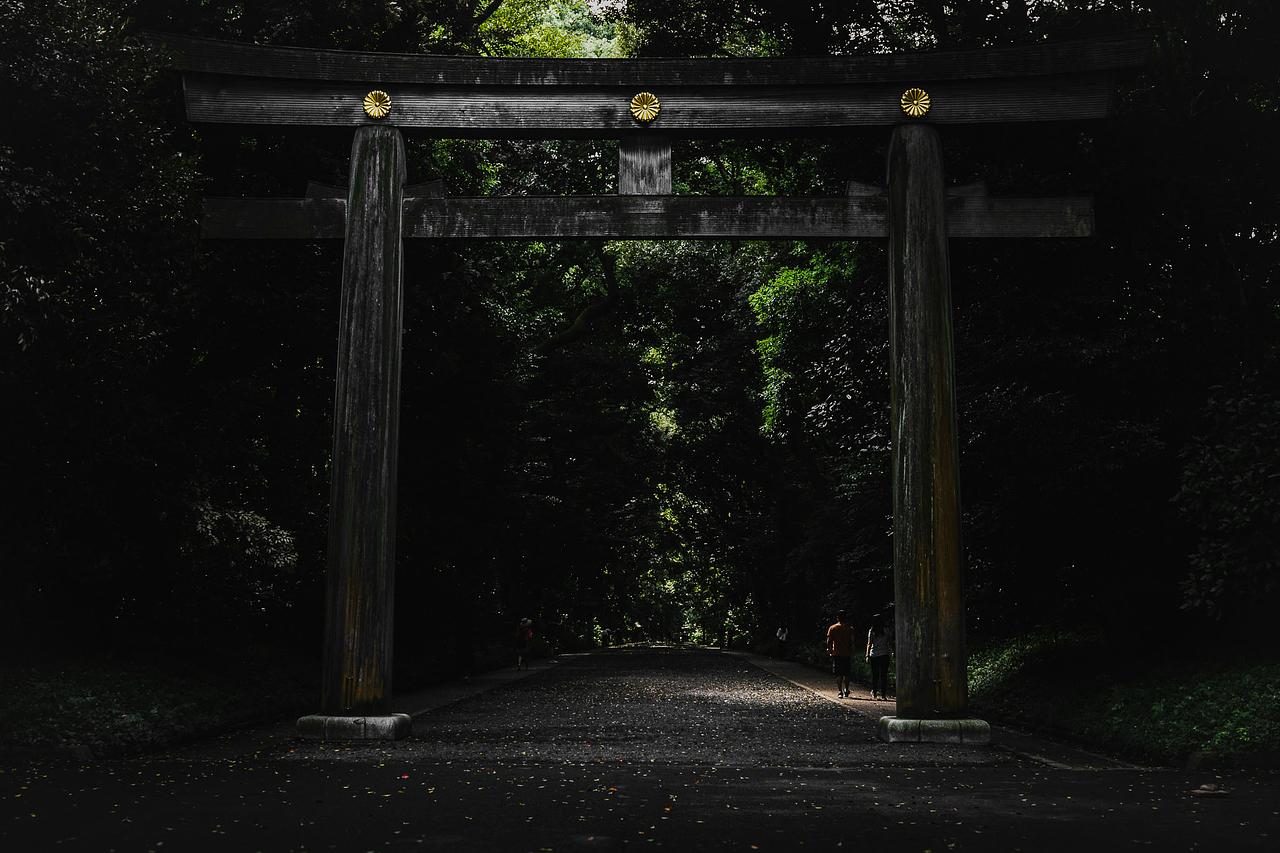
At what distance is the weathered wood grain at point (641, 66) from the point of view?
11.3 metres

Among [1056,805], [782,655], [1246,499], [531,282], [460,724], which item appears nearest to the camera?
[1056,805]

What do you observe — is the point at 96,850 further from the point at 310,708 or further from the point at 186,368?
the point at 186,368

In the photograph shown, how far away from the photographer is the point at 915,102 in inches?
451

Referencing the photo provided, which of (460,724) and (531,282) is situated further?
(531,282)

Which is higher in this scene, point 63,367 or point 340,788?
point 63,367

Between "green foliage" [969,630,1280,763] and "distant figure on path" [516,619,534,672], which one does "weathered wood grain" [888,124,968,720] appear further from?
"distant figure on path" [516,619,534,672]

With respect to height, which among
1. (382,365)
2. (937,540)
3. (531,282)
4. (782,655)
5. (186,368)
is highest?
(531,282)

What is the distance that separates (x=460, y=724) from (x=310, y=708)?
10.7ft

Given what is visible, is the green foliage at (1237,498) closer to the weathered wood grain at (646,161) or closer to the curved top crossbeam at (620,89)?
the curved top crossbeam at (620,89)

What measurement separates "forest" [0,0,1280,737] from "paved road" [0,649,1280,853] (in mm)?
3724

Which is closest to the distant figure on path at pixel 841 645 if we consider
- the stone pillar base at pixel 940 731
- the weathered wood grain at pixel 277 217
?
the stone pillar base at pixel 940 731

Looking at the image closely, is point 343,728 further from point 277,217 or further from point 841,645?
point 841,645

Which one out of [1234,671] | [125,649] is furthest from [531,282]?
[1234,671]

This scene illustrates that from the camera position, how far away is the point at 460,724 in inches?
525
